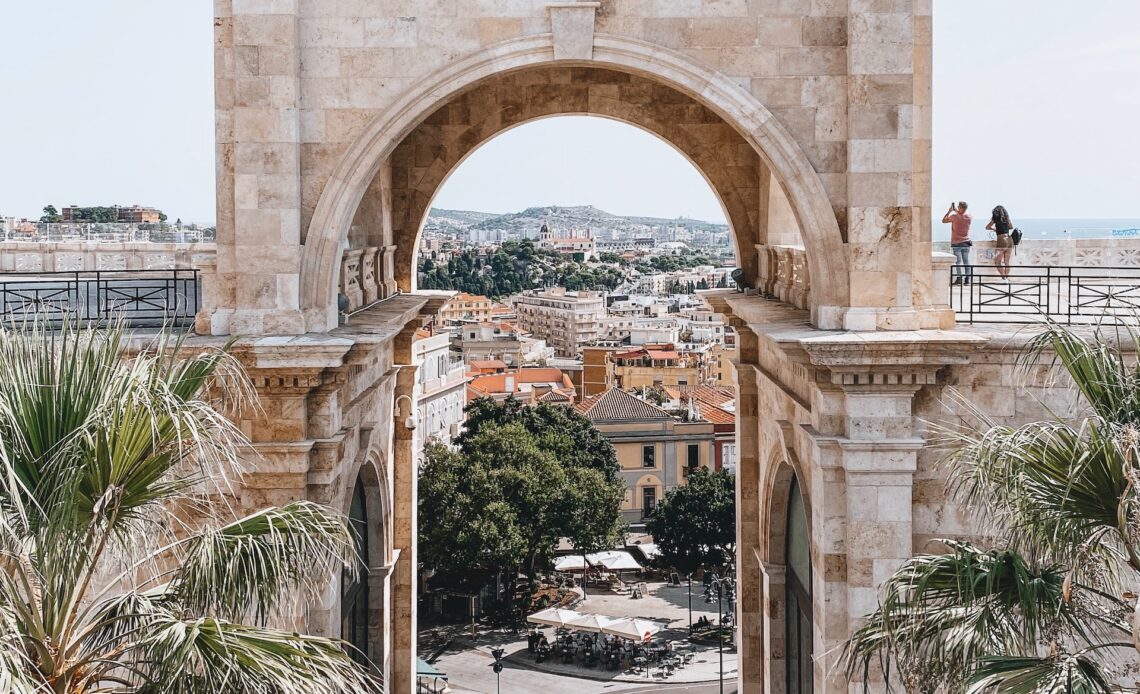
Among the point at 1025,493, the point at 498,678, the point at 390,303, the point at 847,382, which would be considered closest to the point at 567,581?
the point at 498,678

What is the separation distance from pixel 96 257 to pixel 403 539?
716cm

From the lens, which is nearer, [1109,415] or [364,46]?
[1109,415]

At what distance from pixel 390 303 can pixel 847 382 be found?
6.20 meters

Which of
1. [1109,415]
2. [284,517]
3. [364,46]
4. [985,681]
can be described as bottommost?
[985,681]

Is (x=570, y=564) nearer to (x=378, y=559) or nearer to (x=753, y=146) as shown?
(x=378, y=559)

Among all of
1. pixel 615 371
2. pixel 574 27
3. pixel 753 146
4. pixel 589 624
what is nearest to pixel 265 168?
pixel 574 27

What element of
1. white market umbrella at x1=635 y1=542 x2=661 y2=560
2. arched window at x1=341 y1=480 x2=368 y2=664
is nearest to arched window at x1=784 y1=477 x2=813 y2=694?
arched window at x1=341 y1=480 x2=368 y2=664

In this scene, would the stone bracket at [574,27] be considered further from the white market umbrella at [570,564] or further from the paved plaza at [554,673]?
the white market umbrella at [570,564]

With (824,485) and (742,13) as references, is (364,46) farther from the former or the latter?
(824,485)

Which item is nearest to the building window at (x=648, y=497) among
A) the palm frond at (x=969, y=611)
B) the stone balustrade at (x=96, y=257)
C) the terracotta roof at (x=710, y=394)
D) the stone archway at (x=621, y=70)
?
the terracotta roof at (x=710, y=394)

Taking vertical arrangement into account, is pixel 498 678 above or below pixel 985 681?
below

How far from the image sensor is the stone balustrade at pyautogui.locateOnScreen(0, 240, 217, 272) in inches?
843

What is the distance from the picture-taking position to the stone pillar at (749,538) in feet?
60.6

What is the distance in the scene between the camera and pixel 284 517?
8.58 metres
